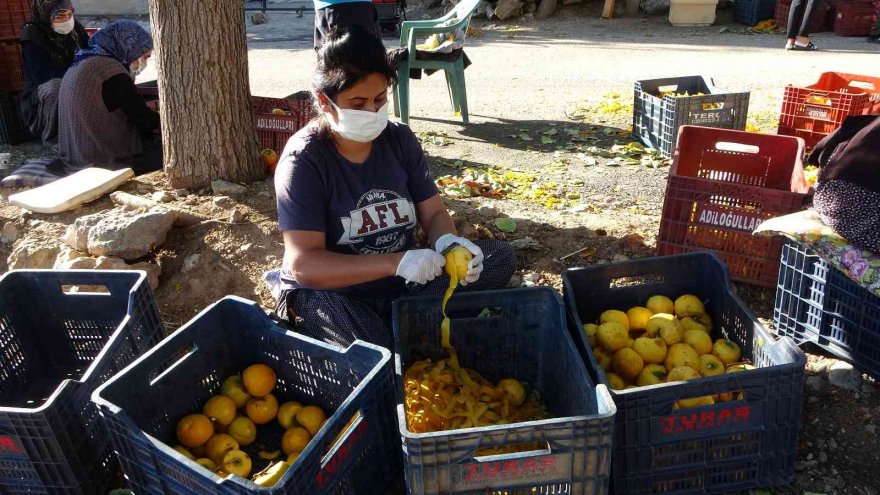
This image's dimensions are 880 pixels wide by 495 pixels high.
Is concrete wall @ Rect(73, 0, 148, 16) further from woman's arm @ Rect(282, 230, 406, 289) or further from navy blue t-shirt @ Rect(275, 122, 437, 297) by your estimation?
woman's arm @ Rect(282, 230, 406, 289)

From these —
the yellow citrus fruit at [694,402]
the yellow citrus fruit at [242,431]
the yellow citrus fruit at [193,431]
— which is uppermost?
the yellow citrus fruit at [694,402]

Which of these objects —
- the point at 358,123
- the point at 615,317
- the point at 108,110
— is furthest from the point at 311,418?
the point at 108,110

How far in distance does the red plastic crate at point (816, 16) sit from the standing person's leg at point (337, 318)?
12.3 meters

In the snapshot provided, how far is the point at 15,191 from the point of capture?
5578 millimetres

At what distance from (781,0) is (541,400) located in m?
12.7

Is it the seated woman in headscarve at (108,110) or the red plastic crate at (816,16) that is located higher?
the red plastic crate at (816,16)

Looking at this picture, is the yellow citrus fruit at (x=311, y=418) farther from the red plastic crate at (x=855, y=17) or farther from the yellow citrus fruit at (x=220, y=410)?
the red plastic crate at (x=855, y=17)

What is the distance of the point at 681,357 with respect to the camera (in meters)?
2.84

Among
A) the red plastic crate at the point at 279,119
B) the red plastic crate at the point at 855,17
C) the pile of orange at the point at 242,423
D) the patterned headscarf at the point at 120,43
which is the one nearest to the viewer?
the pile of orange at the point at 242,423

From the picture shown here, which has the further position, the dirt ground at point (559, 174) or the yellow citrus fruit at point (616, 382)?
the dirt ground at point (559, 174)

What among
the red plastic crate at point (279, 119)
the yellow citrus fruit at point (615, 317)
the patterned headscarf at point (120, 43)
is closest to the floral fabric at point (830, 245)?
the yellow citrus fruit at point (615, 317)

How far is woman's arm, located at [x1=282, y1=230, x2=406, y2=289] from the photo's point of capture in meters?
2.88

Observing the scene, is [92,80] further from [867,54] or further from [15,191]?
[867,54]

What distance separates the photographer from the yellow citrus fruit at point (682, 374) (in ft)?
8.76
